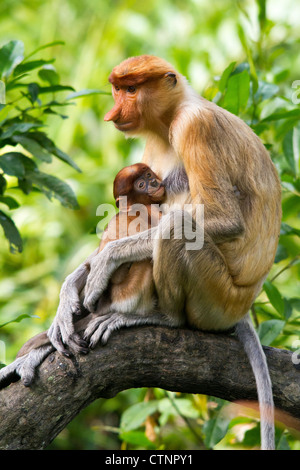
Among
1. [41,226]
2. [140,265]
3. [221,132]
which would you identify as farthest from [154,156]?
[41,226]

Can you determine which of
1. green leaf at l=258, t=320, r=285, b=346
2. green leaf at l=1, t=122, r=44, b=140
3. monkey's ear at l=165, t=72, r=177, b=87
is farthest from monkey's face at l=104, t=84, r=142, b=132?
green leaf at l=258, t=320, r=285, b=346

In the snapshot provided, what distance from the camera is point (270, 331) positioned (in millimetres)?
3109

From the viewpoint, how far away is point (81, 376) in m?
2.55

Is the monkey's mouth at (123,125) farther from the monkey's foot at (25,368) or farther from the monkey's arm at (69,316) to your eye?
the monkey's foot at (25,368)

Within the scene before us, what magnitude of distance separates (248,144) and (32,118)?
Result: 4.25 feet

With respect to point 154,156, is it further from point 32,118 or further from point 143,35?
point 143,35

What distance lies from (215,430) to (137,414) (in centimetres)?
56

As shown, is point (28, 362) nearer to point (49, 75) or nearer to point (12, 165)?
point (12, 165)

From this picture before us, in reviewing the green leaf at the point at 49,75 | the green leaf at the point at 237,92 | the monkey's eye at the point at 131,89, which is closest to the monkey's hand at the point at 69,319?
the monkey's eye at the point at 131,89

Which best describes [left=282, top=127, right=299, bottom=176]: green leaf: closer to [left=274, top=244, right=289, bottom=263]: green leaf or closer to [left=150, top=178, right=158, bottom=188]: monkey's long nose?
[left=274, top=244, right=289, bottom=263]: green leaf

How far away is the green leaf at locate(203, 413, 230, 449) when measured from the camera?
3.08m

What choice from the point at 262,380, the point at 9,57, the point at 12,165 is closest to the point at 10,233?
the point at 12,165

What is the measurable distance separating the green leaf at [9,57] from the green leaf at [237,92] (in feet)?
3.86

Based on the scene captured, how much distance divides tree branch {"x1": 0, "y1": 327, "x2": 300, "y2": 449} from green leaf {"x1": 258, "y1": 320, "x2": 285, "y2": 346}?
0.15 m
